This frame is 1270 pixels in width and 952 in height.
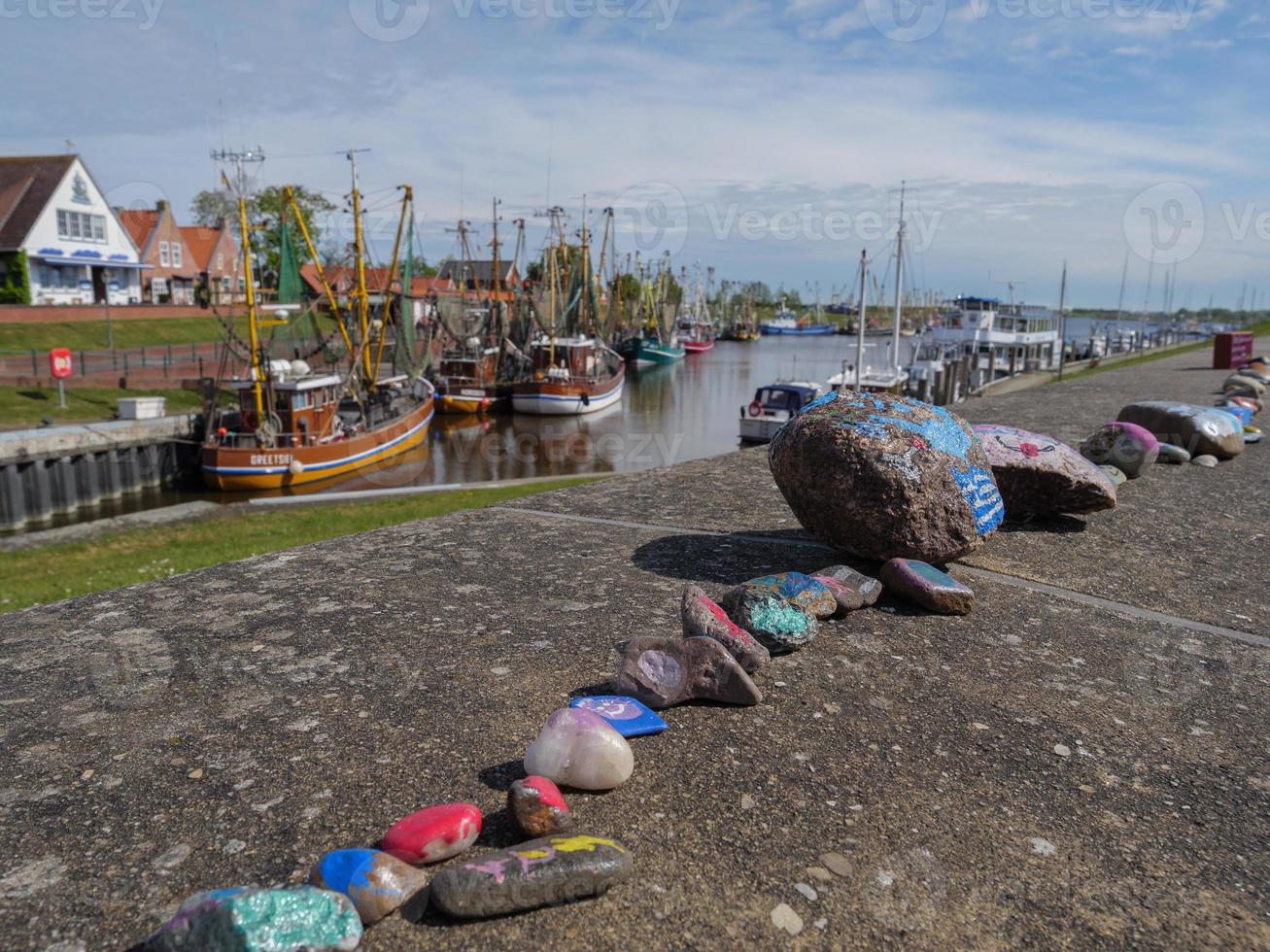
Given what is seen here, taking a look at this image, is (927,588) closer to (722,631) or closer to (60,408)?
(722,631)

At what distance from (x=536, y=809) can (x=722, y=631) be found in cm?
185

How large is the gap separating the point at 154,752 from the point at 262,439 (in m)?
26.4

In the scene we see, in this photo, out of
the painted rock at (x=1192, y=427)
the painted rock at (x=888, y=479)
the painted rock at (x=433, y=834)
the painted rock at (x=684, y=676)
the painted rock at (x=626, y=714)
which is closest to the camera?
the painted rock at (x=433, y=834)

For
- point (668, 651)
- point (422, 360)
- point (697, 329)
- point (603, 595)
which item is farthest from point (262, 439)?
point (697, 329)

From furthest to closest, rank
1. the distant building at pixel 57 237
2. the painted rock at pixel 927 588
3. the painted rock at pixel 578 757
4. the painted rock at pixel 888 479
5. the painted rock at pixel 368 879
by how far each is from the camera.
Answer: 1. the distant building at pixel 57 237
2. the painted rock at pixel 888 479
3. the painted rock at pixel 927 588
4. the painted rock at pixel 578 757
5. the painted rock at pixel 368 879

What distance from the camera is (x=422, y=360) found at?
4812cm

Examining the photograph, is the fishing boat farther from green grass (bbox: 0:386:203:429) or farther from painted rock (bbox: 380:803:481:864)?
painted rock (bbox: 380:803:481:864)

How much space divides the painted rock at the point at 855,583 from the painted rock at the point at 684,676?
1.61 m

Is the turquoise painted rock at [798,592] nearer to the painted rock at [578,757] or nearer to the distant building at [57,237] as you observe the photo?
the painted rock at [578,757]

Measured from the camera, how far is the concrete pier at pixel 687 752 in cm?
331

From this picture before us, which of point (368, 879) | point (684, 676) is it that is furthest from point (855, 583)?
point (368, 879)

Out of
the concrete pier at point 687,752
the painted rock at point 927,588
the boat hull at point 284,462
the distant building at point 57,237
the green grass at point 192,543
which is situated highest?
the distant building at point 57,237

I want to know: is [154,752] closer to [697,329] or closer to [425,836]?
[425,836]

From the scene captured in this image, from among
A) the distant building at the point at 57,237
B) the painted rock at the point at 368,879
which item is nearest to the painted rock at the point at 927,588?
the painted rock at the point at 368,879
